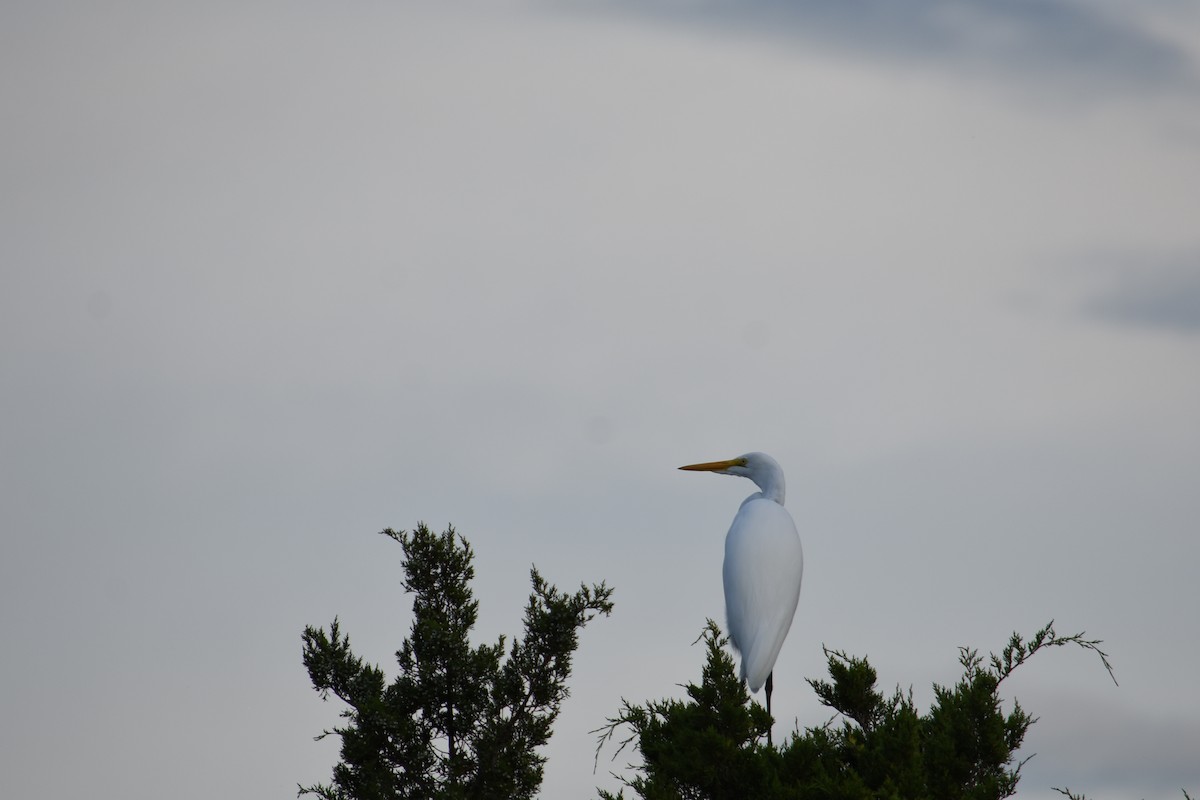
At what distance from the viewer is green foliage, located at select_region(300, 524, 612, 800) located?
9508 millimetres

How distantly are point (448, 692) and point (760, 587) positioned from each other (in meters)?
3.09

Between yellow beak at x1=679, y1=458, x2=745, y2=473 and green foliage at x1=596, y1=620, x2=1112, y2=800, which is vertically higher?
yellow beak at x1=679, y1=458, x2=745, y2=473

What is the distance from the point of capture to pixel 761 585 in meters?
11.4

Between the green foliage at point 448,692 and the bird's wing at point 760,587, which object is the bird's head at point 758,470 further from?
the green foliage at point 448,692

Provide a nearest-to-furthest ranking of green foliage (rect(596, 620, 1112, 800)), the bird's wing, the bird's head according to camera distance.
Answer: green foliage (rect(596, 620, 1112, 800))
the bird's wing
the bird's head

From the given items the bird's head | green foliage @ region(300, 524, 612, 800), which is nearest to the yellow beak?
the bird's head

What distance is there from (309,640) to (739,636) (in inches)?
150

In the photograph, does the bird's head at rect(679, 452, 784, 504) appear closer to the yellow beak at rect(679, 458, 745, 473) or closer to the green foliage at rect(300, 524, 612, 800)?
the yellow beak at rect(679, 458, 745, 473)

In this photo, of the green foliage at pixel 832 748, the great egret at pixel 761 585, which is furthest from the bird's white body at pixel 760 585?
the green foliage at pixel 832 748

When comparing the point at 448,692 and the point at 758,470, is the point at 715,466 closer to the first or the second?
the point at 758,470

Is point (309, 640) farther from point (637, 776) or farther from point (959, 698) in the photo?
point (959, 698)

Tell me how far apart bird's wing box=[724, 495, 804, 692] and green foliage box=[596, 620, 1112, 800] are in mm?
2618

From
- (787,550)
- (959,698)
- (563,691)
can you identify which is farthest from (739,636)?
(959,698)

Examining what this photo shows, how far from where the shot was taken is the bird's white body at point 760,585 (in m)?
11.3
